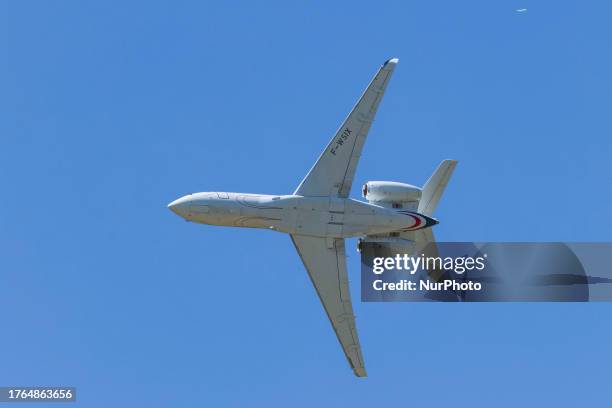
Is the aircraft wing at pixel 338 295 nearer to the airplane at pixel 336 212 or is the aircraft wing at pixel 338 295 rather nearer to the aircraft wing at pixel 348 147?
the airplane at pixel 336 212

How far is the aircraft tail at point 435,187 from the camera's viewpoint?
8525 cm

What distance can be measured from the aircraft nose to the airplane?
7cm

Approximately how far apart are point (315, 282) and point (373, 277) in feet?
17.4

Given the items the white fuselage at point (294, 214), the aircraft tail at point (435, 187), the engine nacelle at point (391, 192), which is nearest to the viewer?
the white fuselage at point (294, 214)

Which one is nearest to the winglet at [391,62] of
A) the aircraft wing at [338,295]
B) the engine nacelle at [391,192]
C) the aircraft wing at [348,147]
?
the aircraft wing at [348,147]

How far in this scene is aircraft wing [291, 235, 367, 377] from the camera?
82.6m

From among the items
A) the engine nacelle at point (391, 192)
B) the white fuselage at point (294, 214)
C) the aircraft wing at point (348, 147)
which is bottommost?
the white fuselage at point (294, 214)

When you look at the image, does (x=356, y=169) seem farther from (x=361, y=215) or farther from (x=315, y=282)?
(x=315, y=282)

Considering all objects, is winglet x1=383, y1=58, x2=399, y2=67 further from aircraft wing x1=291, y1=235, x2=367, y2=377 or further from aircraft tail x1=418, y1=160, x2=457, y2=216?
aircraft wing x1=291, y1=235, x2=367, y2=377

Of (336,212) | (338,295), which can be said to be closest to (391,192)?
(336,212)

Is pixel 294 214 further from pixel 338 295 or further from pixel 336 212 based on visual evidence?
pixel 338 295

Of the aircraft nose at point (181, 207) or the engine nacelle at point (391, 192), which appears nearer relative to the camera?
the aircraft nose at point (181, 207)

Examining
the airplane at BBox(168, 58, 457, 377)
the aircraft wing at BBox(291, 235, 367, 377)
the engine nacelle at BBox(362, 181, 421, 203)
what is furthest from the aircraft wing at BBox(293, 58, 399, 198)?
the aircraft wing at BBox(291, 235, 367, 377)

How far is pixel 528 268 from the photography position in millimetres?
86688
